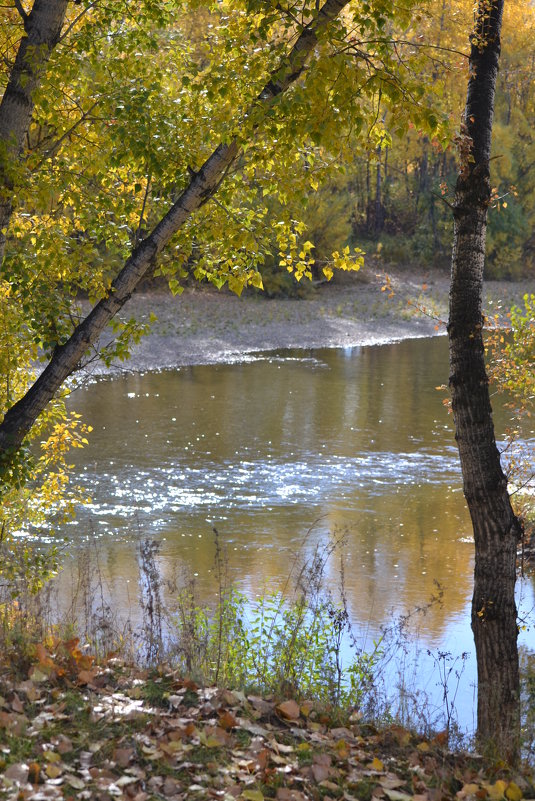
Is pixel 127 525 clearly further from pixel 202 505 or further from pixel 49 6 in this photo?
pixel 49 6

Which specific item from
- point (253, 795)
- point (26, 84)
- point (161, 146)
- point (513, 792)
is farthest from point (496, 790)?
point (26, 84)

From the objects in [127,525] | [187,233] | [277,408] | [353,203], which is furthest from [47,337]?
[353,203]

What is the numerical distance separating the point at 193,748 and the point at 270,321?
27.8m

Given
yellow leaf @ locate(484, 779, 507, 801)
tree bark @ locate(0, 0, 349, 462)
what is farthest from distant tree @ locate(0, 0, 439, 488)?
yellow leaf @ locate(484, 779, 507, 801)

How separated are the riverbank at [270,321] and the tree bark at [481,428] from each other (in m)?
18.8

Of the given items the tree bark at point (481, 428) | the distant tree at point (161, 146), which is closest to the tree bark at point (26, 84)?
the distant tree at point (161, 146)

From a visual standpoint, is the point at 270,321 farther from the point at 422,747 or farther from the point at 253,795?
the point at 253,795

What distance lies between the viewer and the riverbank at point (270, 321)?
27.2 metres

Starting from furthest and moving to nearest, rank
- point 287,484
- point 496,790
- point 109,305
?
1. point 287,484
2. point 109,305
3. point 496,790

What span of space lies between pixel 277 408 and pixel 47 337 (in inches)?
553

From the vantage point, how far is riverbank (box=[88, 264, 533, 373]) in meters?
27.2

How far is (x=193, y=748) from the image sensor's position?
438 centimetres

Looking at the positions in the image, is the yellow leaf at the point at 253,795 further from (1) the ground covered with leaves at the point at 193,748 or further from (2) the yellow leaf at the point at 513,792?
(2) the yellow leaf at the point at 513,792

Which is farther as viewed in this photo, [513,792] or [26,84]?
[26,84]
